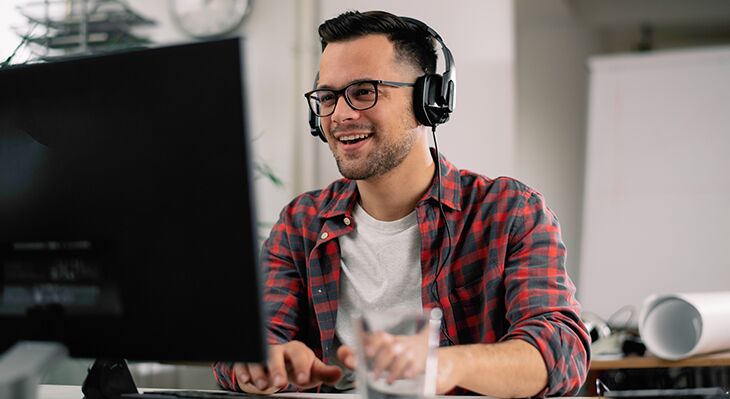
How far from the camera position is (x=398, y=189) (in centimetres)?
153

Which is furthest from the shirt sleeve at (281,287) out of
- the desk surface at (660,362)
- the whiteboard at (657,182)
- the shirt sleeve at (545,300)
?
the whiteboard at (657,182)

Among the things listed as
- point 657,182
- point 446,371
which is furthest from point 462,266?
point 657,182

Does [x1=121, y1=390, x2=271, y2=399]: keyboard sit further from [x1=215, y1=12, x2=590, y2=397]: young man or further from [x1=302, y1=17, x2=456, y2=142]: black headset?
[x1=302, y1=17, x2=456, y2=142]: black headset

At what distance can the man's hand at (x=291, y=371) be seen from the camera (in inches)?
38.3

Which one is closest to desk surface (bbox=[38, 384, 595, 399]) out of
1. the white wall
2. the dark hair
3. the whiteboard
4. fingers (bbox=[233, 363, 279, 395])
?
fingers (bbox=[233, 363, 279, 395])

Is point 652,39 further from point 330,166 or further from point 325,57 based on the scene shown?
point 325,57

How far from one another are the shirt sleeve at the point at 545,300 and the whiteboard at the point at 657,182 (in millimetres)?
2655

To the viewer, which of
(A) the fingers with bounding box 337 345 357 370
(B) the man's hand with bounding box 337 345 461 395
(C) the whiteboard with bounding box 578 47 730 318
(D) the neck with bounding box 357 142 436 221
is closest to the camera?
(A) the fingers with bounding box 337 345 357 370

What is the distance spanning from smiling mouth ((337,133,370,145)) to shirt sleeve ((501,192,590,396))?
34 centimetres

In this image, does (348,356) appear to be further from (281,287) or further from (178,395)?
(281,287)

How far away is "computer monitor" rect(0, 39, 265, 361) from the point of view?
0.71 m

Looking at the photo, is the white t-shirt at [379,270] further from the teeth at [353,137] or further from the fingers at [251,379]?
the fingers at [251,379]

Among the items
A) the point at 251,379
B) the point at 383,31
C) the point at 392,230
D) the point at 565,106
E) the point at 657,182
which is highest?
the point at 383,31

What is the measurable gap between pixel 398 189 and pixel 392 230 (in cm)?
9
